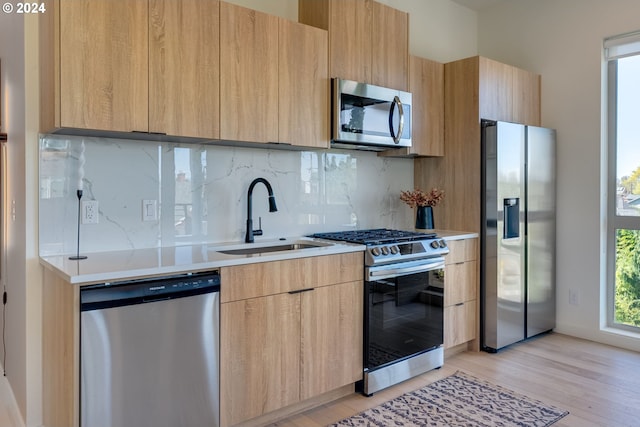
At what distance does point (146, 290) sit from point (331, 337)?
1.11 meters

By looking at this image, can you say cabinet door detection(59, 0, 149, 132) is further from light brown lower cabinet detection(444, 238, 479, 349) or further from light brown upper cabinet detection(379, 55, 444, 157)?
light brown lower cabinet detection(444, 238, 479, 349)

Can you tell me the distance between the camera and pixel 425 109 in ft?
11.6

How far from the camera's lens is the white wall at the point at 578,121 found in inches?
142

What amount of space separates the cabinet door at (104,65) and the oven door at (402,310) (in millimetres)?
1599

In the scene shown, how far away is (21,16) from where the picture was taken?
86.4 inches

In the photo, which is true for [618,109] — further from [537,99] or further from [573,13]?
[573,13]

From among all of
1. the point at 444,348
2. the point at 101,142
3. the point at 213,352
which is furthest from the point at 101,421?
the point at 444,348

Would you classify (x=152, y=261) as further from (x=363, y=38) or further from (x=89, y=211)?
(x=363, y=38)

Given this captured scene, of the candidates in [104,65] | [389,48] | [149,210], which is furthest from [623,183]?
[104,65]

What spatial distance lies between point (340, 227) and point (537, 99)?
220cm

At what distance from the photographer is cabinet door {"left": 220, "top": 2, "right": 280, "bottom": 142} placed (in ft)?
7.79

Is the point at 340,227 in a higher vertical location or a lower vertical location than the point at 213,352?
higher

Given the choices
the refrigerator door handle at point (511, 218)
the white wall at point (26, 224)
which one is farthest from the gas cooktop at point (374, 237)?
the white wall at point (26, 224)

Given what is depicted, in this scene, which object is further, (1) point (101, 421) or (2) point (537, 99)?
(2) point (537, 99)
